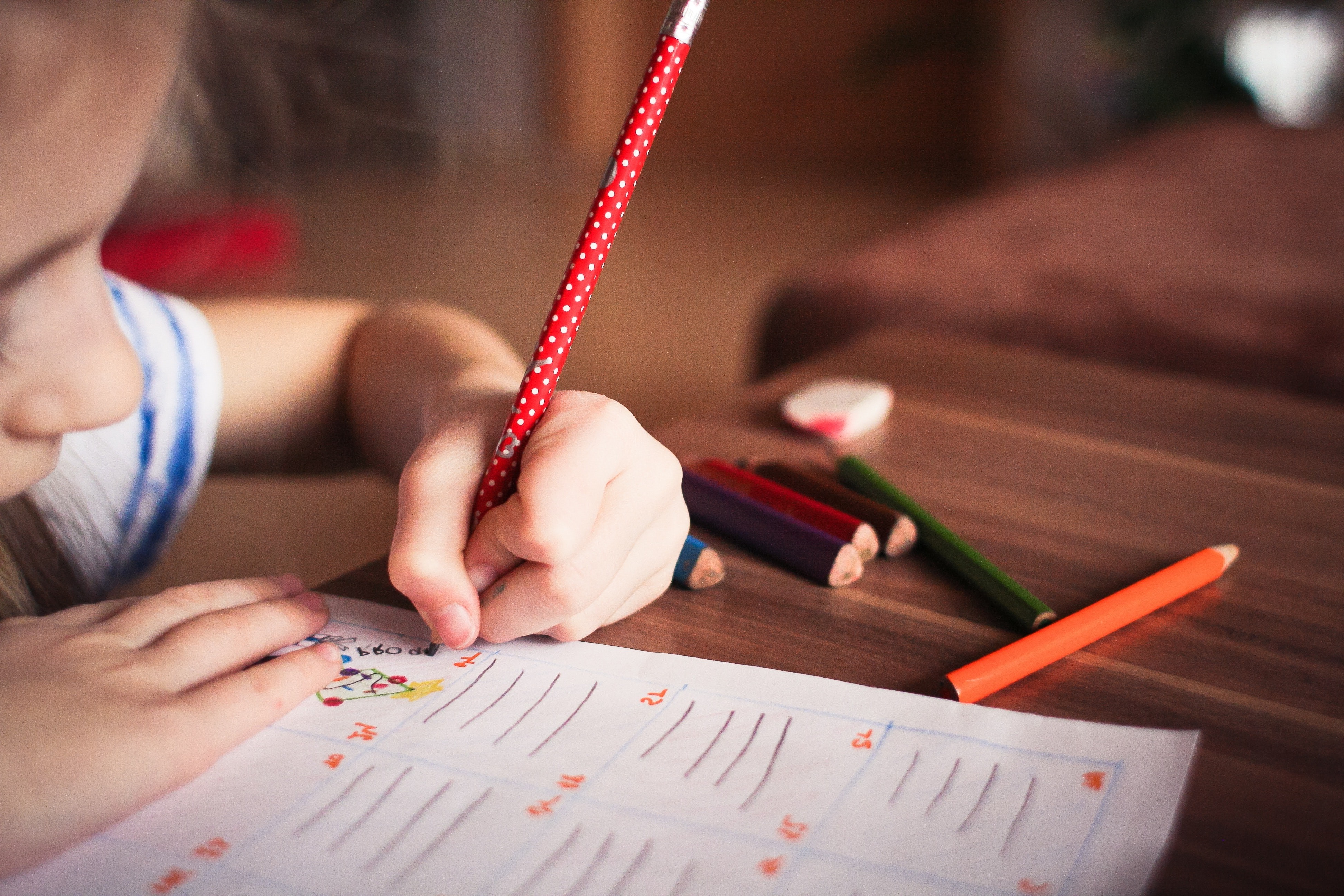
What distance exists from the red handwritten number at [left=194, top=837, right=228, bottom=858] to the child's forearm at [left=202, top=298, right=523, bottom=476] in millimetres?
255

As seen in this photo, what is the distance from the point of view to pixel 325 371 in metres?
0.61

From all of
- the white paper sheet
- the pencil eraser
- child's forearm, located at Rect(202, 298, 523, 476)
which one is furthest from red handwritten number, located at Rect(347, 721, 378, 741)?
the pencil eraser

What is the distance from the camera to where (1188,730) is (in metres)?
0.31

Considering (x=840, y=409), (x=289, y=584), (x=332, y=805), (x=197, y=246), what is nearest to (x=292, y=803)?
(x=332, y=805)

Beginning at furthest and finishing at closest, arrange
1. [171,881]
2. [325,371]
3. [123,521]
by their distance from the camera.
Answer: [325,371] < [123,521] < [171,881]

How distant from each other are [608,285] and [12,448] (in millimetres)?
1870

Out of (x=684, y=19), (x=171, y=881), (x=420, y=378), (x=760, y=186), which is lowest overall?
(x=171, y=881)

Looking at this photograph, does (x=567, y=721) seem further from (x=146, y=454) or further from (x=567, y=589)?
(x=146, y=454)

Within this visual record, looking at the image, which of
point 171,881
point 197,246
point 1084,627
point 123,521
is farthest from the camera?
point 197,246

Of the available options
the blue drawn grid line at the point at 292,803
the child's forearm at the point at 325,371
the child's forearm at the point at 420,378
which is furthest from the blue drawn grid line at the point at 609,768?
the child's forearm at the point at 325,371

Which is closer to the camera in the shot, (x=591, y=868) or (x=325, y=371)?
(x=591, y=868)

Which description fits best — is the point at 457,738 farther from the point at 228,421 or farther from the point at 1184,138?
the point at 1184,138

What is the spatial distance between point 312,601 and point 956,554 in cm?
26

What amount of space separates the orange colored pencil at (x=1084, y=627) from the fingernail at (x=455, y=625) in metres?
0.16
